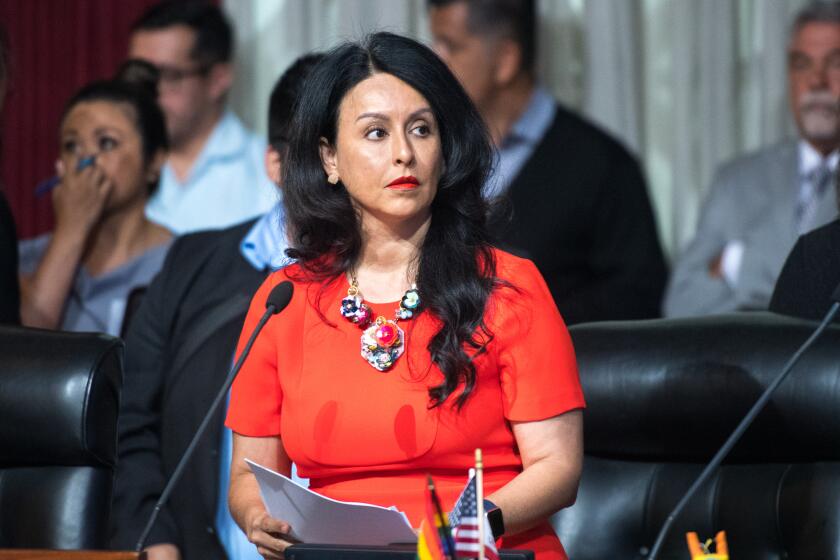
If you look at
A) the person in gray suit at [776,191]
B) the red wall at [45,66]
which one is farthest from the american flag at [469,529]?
the red wall at [45,66]

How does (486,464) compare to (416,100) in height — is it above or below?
below

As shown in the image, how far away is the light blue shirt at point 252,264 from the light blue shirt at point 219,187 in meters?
1.35

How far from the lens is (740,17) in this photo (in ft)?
15.0

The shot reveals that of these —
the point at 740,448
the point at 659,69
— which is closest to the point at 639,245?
the point at 659,69

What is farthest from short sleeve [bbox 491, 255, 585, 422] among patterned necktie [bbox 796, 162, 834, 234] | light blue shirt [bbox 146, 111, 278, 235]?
light blue shirt [bbox 146, 111, 278, 235]

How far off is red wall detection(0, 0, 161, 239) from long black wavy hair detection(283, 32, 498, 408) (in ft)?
8.51

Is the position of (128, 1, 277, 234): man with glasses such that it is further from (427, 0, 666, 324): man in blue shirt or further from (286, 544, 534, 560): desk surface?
(286, 544, 534, 560): desk surface

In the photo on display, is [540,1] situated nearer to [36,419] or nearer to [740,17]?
[740,17]

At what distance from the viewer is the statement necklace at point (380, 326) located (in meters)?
2.07

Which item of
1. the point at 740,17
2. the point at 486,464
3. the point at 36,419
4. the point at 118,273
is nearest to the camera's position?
the point at 486,464

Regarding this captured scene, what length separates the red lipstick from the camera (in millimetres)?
2107

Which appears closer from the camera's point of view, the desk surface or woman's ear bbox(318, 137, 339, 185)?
the desk surface

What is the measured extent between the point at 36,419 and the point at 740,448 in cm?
111

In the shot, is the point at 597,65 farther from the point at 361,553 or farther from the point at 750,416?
the point at 361,553
